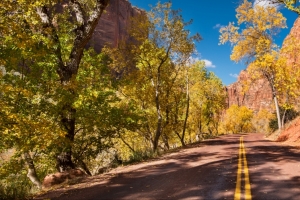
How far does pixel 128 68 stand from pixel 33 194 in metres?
13.5

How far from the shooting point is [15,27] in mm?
6086

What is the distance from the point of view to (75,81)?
9.05 meters

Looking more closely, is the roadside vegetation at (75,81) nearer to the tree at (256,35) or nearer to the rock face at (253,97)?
the tree at (256,35)

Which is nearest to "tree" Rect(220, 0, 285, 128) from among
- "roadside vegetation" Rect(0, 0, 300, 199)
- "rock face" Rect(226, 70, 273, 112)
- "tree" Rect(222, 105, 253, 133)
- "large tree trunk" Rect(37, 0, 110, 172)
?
"roadside vegetation" Rect(0, 0, 300, 199)

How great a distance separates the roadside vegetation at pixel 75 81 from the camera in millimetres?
7670

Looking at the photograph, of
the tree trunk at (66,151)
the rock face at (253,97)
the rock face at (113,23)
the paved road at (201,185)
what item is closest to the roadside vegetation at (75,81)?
the tree trunk at (66,151)

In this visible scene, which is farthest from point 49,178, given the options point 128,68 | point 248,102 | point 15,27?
point 248,102

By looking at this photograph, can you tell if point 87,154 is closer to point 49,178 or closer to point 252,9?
point 49,178

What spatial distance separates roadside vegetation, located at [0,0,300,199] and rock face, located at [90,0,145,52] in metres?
87.4

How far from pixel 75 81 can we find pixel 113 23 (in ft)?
367

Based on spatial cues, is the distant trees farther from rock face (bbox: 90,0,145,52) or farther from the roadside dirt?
rock face (bbox: 90,0,145,52)

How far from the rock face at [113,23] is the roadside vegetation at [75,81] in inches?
3442

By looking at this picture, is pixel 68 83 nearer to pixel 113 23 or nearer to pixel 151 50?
pixel 151 50

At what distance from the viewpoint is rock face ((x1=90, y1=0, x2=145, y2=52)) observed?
110381 mm
